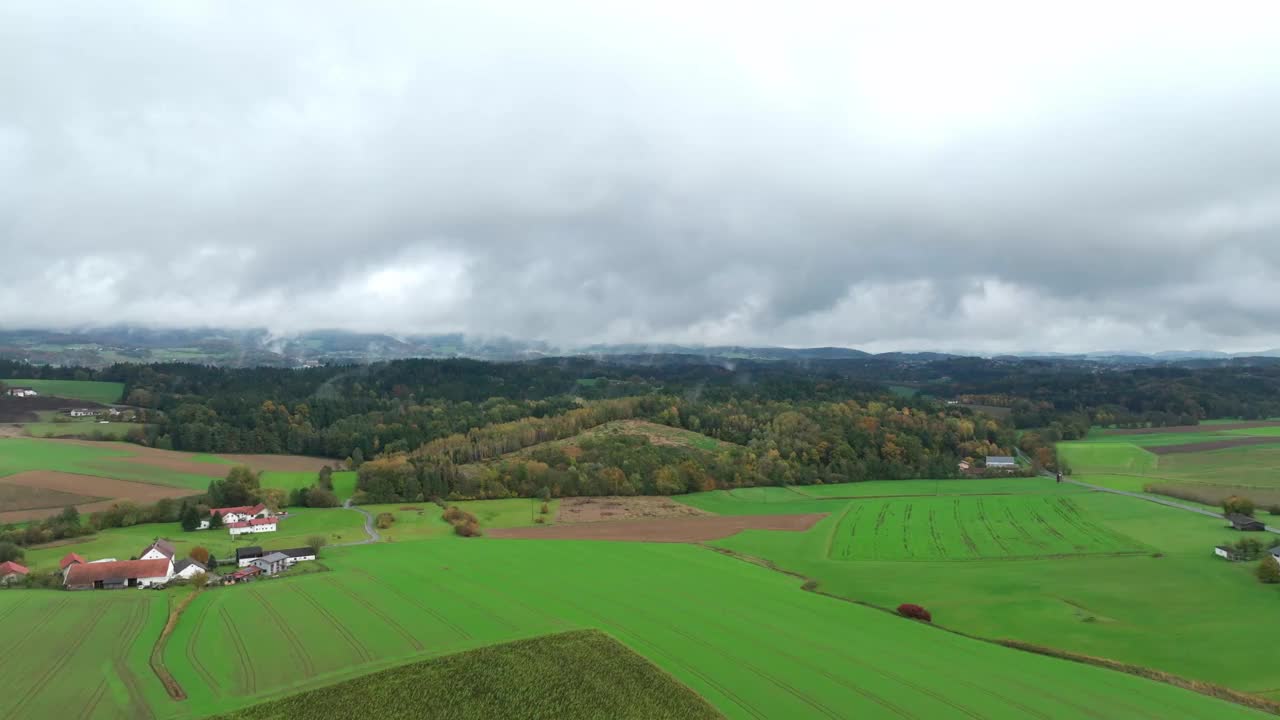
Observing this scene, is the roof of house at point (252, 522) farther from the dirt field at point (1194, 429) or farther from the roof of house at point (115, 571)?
the dirt field at point (1194, 429)

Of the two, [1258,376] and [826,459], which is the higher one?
[1258,376]

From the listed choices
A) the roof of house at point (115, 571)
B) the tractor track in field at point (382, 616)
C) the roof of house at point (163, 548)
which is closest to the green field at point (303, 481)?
the roof of house at point (163, 548)

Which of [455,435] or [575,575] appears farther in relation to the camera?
[455,435]

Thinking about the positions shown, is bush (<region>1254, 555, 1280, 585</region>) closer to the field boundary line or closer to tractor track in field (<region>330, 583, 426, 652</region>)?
tractor track in field (<region>330, 583, 426, 652</region>)

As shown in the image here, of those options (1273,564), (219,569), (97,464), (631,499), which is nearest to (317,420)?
(97,464)

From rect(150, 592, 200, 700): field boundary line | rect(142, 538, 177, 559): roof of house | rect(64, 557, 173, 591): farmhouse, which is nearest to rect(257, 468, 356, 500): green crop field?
rect(142, 538, 177, 559): roof of house

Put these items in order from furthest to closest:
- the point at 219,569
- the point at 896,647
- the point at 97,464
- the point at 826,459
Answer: the point at 826,459 → the point at 97,464 → the point at 219,569 → the point at 896,647

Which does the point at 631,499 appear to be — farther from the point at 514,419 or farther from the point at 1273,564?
the point at 1273,564
